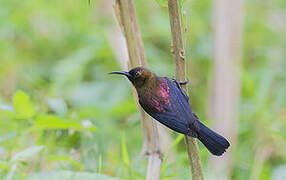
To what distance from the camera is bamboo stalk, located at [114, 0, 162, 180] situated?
6.26ft

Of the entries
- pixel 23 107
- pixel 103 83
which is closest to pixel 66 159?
pixel 23 107

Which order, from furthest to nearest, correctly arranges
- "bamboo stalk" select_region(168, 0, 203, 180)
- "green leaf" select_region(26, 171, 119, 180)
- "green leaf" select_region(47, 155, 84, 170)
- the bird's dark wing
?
"green leaf" select_region(47, 155, 84, 170) → "green leaf" select_region(26, 171, 119, 180) → the bird's dark wing → "bamboo stalk" select_region(168, 0, 203, 180)

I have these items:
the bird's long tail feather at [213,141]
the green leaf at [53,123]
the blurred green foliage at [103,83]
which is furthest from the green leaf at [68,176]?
the bird's long tail feather at [213,141]

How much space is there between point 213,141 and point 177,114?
0.55 ft

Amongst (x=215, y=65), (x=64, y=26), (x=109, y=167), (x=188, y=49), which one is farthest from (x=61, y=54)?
(x=109, y=167)

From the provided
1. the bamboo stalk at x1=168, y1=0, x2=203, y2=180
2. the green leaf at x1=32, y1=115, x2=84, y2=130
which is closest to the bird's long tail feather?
the bamboo stalk at x1=168, y1=0, x2=203, y2=180

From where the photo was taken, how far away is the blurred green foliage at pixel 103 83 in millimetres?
2447

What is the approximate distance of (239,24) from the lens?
11.8ft

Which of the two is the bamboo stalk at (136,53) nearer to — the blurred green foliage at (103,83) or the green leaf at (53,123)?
the blurred green foliage at (103,83)

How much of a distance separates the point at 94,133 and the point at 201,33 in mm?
2353

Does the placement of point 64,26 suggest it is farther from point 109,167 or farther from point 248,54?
point 109,167

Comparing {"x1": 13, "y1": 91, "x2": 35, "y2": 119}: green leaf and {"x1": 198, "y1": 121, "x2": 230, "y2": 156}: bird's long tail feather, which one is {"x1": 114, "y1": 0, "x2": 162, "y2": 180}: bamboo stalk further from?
{"x1": 13, "y1": 91, "x2": 35, "y2": 119}: green leaf

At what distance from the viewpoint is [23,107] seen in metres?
2.15

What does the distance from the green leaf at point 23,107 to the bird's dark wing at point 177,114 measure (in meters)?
0.64
